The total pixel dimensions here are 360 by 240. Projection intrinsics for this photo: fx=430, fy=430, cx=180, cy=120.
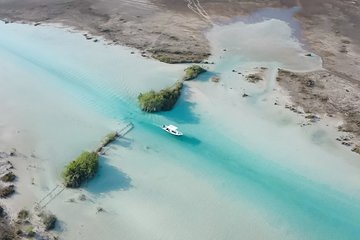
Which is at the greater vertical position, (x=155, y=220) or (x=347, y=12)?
(x=347, y=12)

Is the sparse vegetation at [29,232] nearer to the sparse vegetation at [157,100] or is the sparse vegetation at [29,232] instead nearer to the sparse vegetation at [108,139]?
the sparse vegetation at [108,139]

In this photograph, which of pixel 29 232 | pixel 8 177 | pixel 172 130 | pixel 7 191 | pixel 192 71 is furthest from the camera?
pixel 192 71

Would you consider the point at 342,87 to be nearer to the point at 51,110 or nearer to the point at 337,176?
the point at 337,176

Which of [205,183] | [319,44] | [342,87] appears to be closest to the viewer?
[205,183]

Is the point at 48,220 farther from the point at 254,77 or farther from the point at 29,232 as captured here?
the point at 254,77

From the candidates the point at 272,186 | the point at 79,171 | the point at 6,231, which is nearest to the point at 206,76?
the point at 272,186

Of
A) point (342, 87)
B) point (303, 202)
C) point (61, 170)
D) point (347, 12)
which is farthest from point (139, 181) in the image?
point (347, 12)

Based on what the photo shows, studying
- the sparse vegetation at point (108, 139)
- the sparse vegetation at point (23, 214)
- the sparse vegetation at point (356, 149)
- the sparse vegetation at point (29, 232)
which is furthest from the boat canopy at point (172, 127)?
the sparse vegetation at point (356, 149)
